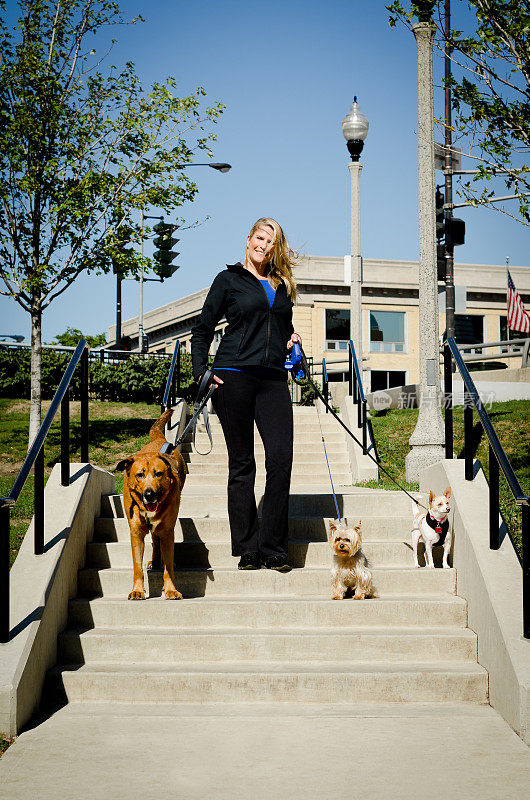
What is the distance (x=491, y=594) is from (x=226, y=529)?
2.01m

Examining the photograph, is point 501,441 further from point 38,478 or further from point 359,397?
point 38,478

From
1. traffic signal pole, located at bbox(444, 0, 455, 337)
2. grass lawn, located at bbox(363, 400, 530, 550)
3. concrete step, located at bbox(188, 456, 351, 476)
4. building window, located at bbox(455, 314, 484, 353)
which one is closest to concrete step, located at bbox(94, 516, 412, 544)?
grass lawn, located at bbox(363, 400, 530, 550)

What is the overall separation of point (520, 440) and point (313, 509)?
6.44m

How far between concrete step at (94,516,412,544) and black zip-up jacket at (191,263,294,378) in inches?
44.2

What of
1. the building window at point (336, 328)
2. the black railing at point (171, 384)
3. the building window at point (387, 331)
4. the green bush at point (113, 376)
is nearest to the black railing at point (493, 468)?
the black railing at point (171, 384)

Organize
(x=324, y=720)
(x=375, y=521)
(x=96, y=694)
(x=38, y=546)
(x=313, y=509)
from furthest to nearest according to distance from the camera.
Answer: (x=313, y=509) < (x=375, y=521) < (x=38, y=546) < (x=96, y=694) < (x=324, y=720)

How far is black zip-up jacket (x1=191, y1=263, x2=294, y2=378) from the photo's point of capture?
16.9 ft

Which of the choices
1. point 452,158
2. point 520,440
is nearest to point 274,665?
point 520,440

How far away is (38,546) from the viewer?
→ 4711 millimetres

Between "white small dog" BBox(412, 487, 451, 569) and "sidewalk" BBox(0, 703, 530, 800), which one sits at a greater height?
"white small dog" BBox(412, 487, 451, 569)

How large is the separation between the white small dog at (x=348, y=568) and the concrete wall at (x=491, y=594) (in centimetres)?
64

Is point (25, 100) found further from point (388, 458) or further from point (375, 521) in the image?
point (375, 521)

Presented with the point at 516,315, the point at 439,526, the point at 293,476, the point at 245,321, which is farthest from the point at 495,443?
the point at 516,315

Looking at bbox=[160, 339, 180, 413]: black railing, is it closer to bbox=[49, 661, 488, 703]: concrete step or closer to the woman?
the woman
